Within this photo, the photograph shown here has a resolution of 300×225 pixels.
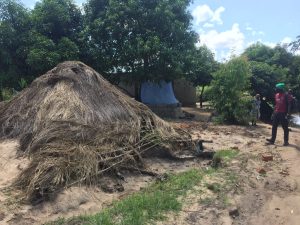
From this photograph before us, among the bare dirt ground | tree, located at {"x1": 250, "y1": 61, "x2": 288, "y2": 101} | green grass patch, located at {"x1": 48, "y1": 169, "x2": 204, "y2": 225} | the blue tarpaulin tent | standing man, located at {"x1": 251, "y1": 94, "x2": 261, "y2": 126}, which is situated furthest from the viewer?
tree, located at {"x1": 250, "y1": 61, "x2": 288, "y2": 101}

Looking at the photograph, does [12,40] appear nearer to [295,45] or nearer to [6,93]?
[6,93]

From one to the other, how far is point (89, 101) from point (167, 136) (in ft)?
6.72

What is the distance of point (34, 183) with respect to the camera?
638 centimetres

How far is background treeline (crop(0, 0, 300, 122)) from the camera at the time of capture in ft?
57.4

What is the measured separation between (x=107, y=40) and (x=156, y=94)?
3.73 metres

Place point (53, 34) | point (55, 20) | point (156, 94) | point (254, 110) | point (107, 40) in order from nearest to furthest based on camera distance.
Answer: point (254, 110), point (107, 40), point (55, 20), point (53, 34), point (156, 94)

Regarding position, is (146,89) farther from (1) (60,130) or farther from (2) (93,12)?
(1) (60,130)

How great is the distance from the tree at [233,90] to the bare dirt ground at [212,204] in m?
5.92

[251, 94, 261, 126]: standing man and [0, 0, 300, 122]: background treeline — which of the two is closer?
[251, 94, 261, 126]: standing man

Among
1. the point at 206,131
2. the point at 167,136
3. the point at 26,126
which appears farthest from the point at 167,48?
the point at 26,126

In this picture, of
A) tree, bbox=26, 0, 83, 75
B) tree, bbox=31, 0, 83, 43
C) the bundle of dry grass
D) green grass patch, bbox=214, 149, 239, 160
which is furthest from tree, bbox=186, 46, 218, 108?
the bundle of dry grass

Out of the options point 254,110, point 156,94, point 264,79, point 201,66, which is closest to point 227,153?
point 254,110

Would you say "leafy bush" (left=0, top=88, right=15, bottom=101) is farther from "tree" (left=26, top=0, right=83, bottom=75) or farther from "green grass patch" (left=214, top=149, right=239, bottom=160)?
"green grass patch" (left=214, top=149, right=239, bottom=160)

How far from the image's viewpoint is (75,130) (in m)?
8.29
